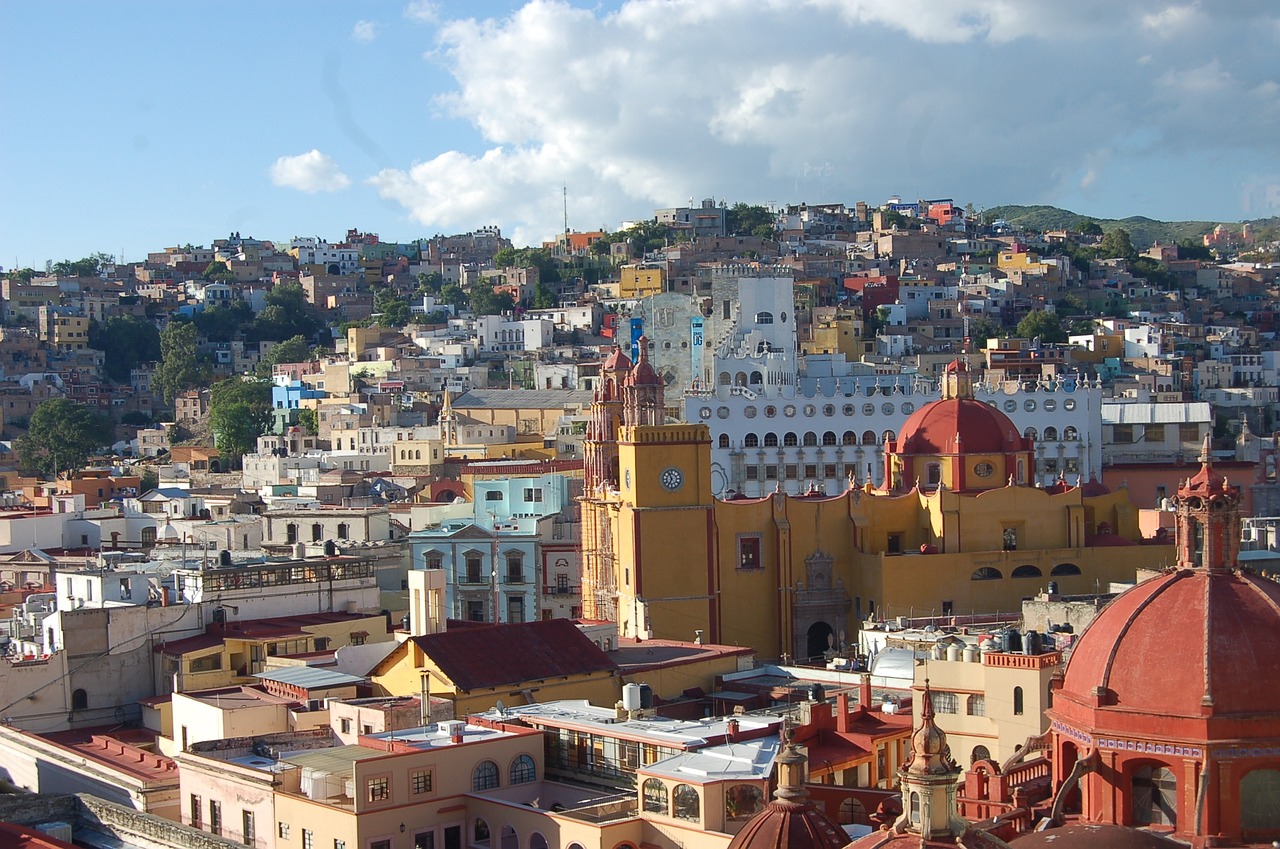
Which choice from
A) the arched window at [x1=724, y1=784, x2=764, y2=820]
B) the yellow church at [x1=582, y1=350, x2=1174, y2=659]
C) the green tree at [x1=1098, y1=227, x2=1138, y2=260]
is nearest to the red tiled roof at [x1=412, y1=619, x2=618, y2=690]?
the arched window at [x1=724, y1=784, x2=764, y2=820]

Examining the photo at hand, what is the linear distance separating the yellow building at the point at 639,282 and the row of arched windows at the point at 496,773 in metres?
99.3

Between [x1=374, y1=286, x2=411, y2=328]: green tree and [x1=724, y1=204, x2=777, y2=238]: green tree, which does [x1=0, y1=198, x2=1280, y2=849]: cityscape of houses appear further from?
[x1=724, y1=204, x2=777, y2=238]: green tree

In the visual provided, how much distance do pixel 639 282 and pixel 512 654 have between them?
96029 mm

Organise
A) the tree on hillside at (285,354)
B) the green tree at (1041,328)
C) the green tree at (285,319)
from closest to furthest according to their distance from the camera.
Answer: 1. the green tree at (1041,328)
2. the tree on hillside at (285,354)
3. the green tree at (285,319)

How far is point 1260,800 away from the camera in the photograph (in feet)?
71.1

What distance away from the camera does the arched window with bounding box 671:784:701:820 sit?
27.0 metres

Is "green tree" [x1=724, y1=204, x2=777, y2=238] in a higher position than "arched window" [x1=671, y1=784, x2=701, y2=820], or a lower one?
higher

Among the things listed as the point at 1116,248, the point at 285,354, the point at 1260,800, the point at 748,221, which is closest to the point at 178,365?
the point at 285,354

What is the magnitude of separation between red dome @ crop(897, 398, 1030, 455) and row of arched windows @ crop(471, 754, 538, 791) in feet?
88.5

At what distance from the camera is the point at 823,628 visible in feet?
174

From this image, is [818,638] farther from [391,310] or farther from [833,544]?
[391,310]

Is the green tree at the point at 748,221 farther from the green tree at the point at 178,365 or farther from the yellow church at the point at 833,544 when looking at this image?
the yellow church at the point at 833,544

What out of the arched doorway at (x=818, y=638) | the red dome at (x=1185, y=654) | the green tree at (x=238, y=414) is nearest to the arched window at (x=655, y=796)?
the red dome at (x=1185, y=654)

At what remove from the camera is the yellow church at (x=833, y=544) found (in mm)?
50469
